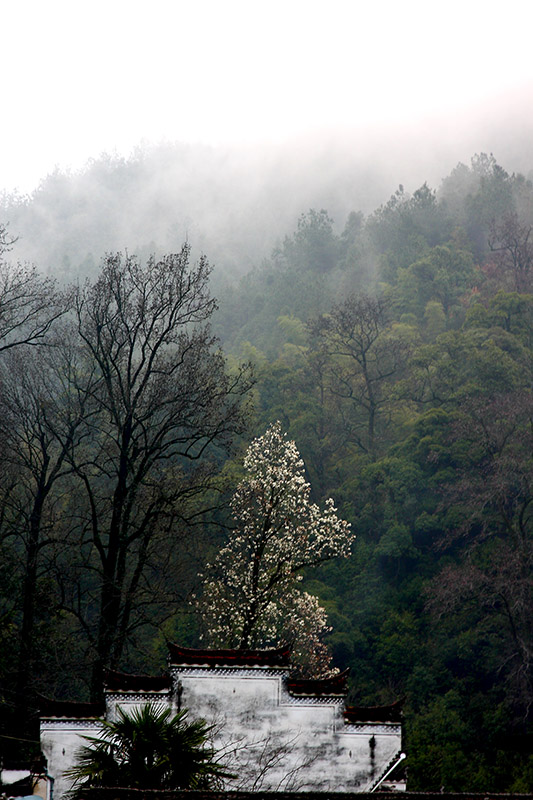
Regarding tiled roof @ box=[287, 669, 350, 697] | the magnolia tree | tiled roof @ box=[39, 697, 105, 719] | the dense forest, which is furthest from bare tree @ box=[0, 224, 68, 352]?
tiled roof @ box=[287, 669, 350, 697]

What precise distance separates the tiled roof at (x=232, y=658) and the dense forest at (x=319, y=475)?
22.5 ft

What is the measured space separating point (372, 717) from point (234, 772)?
2522 millimetres

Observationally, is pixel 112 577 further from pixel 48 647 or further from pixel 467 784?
pixel 467 784

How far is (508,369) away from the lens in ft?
165

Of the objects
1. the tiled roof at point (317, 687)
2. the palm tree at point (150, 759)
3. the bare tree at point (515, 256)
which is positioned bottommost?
the palm tree at point (150, 759)

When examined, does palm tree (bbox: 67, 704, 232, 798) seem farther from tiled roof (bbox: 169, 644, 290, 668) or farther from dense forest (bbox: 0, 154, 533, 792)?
dense forest (bbox: 0, 154, 533, 792)

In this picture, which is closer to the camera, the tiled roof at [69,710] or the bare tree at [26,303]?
the tiled roof at [69,710]

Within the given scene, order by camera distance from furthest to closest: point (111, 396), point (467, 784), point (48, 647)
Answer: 1. point (467, 784)
2. point (48, 647)
3. point (111, 396)

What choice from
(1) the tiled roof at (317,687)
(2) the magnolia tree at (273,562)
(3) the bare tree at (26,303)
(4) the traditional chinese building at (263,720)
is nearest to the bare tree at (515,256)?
(2) the magnolia tree at (273,562)

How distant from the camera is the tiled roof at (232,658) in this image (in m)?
15.9

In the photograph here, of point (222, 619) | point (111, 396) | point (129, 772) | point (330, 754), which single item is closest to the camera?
point (129, 772)

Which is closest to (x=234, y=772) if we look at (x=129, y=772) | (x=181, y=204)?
(x=129, y=772)

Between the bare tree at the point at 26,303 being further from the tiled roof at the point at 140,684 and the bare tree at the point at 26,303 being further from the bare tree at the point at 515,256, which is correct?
the bare tree at the point at 515,256

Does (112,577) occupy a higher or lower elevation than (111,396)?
lower
